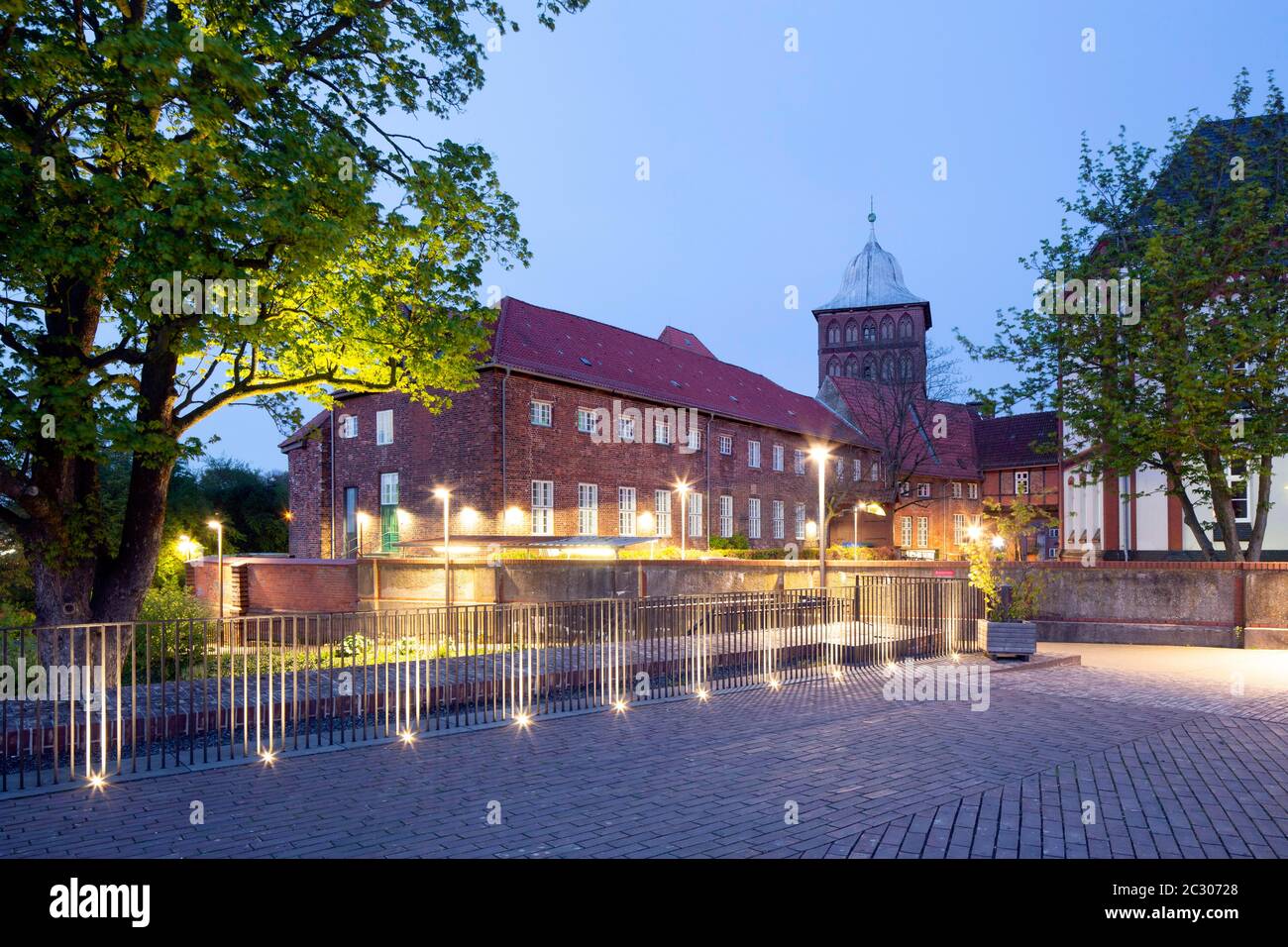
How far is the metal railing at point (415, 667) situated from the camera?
310 inches

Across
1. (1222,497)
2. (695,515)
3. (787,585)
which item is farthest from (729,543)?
(1222,497)

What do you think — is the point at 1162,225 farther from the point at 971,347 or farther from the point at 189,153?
the point at 189,153

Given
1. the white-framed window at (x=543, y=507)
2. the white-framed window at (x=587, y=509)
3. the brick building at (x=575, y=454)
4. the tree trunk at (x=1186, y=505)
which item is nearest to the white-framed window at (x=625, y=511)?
the brick building at (x=575, y=454)

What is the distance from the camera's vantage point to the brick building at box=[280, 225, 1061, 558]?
30.5 m

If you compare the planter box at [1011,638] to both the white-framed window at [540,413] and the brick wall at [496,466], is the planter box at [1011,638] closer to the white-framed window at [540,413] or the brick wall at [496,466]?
the brick wall at [496,466]

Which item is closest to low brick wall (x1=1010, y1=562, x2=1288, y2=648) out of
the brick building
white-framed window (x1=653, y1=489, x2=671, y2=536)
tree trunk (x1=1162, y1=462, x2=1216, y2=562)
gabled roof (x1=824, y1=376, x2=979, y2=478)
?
tree trunk (x1=1162, y1=462, x2=1216, y2=562)

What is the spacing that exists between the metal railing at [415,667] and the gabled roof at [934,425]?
41.2m

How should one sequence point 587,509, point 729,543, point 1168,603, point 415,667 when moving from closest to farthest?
point 415,667 < point 1168,603 < point 587,509 < point 729,543

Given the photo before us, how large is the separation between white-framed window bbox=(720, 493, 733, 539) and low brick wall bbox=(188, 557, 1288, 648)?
16.1 meters

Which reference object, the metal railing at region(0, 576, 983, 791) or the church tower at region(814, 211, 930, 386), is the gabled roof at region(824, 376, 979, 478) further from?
the metal railing at region(0, 576, 983, 791)

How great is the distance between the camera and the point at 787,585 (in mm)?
23984

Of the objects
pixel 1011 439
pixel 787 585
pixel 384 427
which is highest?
pixel 1011 439

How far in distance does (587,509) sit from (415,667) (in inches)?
927

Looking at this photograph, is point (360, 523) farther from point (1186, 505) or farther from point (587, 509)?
point (1186, 505)
